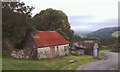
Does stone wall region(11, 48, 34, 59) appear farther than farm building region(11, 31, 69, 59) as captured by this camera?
No

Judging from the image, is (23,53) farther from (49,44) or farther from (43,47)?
(49,44)

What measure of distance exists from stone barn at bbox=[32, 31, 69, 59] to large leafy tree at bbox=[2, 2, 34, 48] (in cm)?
303

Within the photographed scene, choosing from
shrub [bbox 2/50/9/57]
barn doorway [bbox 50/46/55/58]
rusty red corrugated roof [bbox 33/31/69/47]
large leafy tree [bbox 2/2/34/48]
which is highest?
large leafy tree [bbox 2/2/34/48]

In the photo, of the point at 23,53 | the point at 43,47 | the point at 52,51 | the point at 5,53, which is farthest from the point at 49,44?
the point at 5,53

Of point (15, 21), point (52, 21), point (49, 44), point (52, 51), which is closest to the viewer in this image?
point (15, 21)

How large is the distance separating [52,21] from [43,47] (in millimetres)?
18546

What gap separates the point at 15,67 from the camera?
3025 centimetres

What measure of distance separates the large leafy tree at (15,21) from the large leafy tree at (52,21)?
15597 mm

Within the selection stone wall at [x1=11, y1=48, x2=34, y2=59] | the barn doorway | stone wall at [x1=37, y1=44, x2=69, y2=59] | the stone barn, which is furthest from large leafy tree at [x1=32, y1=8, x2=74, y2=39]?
stone wall at [x1=11, y1=48, x2=34, y2=59]

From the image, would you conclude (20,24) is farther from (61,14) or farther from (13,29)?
(61,14)

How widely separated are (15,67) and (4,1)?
41.5 ft

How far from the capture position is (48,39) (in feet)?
149

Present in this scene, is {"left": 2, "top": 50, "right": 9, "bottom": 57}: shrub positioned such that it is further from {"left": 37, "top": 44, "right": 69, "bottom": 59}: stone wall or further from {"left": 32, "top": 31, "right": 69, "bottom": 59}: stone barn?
{"left": 37, "top": 44, "right": 69, "bottom": 59}: stone wall

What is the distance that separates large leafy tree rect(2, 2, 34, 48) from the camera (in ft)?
114
